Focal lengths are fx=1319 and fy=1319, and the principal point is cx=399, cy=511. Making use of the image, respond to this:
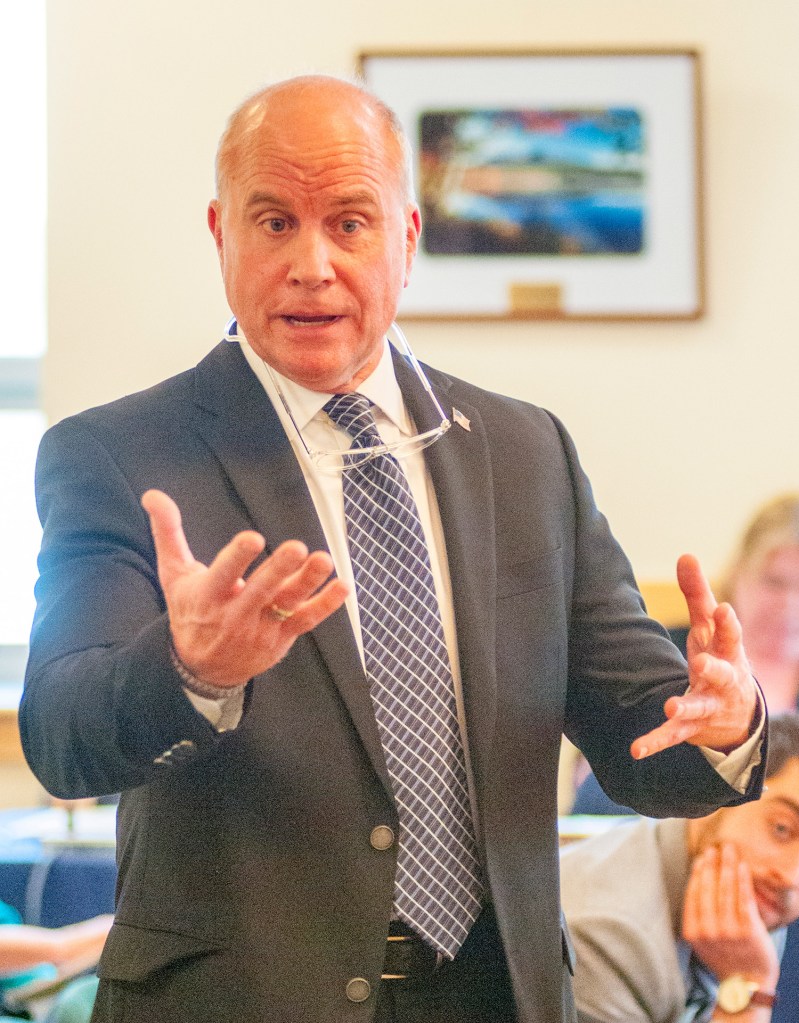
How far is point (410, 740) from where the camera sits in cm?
111

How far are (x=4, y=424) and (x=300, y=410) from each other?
2133 mm

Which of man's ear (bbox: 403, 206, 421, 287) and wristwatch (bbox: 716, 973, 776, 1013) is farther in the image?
wristwatch (bbox: 716, 973, 776, 1013)

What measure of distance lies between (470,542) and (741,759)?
300 millimetres

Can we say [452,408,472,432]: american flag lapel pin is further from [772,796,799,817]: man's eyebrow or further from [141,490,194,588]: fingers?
[772,796,799,817]: man's eyebrow

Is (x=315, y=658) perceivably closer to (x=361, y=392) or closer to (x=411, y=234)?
(x=361, y=392)

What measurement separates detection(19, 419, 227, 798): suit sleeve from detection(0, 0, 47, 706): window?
2.07 metres

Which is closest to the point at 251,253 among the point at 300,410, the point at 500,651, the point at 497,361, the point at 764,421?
the point at 300,410

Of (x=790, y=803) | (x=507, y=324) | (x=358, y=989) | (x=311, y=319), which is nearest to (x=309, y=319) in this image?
(x=311, y=319)

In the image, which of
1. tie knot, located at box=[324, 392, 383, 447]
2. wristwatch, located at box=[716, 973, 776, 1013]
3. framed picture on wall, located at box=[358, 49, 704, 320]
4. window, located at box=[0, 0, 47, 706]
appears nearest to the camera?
tie knot, located at box=[324, 392, 383, 447]

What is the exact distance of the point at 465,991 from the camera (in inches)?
43.3

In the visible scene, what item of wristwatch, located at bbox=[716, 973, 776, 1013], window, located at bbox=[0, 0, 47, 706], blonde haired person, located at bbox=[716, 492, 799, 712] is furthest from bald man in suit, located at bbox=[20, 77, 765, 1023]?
window, located at bbox=[0, 0, 47, 706]

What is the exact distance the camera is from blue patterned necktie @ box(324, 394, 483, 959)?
1088 mm

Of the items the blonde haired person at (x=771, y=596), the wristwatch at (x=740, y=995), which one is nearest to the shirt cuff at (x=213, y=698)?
the wristwatch at (x=740, y=995)

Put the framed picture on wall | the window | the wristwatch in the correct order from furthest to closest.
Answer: the window
the framed picture on wall
the wristwatch
